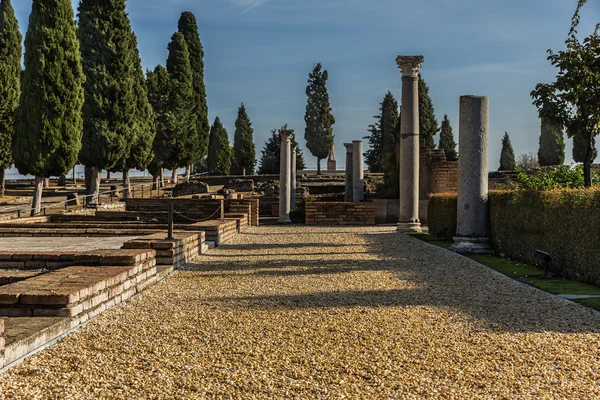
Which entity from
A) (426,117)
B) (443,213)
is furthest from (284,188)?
(426,117)

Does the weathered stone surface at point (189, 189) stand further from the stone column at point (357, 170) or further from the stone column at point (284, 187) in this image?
the stone column at point (284, 187)

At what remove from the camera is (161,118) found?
36.8 meters

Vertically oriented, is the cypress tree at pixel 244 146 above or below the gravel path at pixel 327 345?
above

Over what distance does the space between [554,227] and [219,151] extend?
48.3 meters

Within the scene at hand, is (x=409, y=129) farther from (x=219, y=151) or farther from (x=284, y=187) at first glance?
(x=219, y=151)

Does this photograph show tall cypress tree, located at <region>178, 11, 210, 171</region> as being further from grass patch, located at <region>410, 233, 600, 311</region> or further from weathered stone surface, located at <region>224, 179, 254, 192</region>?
grass patch, located at <region>410, 233, 600, 311</region>

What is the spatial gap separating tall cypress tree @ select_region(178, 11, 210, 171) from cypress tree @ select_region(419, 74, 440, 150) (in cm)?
1714

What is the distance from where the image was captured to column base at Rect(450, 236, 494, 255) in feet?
37.4

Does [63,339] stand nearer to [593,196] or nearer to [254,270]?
[254,270]

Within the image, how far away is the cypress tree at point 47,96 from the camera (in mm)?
22578

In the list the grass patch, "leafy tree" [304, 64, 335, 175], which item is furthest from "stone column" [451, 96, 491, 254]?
"leafy tree" [304, 64, 335, 175]

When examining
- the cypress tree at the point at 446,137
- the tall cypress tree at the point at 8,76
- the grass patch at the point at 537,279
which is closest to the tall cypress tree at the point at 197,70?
the tall cypress tree at the point at 8,76

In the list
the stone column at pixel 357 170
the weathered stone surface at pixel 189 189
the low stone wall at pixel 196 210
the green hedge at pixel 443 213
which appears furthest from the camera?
the weathered stone surface at pixel 189 189

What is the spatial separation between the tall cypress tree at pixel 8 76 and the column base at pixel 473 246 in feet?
61.0
